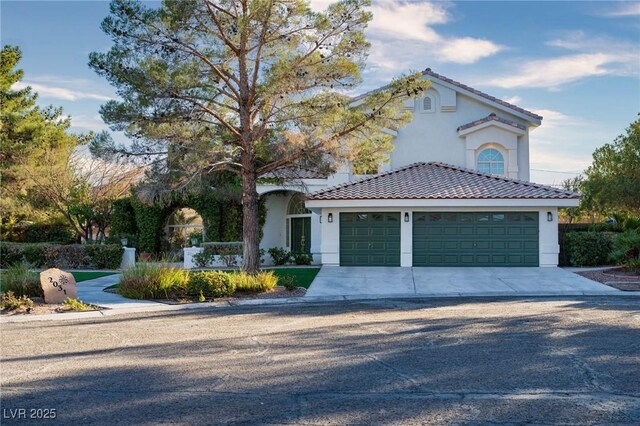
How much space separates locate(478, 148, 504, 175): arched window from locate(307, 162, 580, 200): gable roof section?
2.12 m

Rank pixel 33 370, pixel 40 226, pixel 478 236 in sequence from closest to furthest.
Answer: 1. pixel 33 370
2. pixel 478 236
3. pixel 40 226

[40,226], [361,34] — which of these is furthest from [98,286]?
[40,226]

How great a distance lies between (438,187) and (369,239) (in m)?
3.37

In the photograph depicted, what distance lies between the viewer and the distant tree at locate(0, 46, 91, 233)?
90.1 feet

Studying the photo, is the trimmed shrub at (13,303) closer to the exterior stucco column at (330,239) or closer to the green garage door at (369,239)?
the exterior stucco column at (330,239)

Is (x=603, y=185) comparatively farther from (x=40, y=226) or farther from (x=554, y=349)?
(x=40, y=226)

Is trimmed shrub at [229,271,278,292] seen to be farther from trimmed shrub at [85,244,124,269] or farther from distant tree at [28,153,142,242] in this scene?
distant tree at [28,153,142,242]

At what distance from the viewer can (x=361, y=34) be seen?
54.5 feet

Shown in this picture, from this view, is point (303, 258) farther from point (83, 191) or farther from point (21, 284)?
point (21, 284)

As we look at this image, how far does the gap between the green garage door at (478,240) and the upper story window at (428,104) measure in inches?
270

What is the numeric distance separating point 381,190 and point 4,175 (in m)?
17.3

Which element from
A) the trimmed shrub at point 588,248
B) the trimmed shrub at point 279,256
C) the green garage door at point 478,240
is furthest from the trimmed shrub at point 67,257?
the trimmed shrub at point 588,248

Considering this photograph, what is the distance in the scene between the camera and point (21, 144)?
90.1ft

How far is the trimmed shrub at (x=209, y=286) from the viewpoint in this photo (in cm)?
1510
